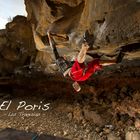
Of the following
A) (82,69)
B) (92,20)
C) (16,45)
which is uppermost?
(92,20)

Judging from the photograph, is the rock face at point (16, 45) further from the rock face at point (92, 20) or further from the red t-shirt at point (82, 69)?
the red t-shirt at point (82, 69)

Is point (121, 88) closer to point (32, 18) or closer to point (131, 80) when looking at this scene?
point (131, 80)

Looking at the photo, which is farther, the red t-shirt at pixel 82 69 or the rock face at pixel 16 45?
the rock face at pixel 16 45

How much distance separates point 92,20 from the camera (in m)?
4.80

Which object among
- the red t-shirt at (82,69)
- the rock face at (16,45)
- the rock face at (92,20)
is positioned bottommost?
the rock face at (16,45)

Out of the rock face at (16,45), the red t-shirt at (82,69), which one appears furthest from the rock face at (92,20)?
the rock face at (16,45)

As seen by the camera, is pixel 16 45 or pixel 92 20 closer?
pixel 92 20

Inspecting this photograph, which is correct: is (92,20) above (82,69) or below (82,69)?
above

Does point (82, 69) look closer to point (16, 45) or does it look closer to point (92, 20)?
point (92, 20)

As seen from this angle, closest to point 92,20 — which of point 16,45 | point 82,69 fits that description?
point 82,69

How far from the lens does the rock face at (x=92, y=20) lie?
13.6 ft

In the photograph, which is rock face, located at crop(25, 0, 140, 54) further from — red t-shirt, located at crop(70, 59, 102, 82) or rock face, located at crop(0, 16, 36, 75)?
rock face, located at crop(0, 16, 36, 75)

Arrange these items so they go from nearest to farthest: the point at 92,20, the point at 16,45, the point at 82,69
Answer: the point at 92,20
the point at 82,69
the point at 16,45

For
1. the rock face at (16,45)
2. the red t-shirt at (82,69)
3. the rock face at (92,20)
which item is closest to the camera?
the rock face at (92,20)
